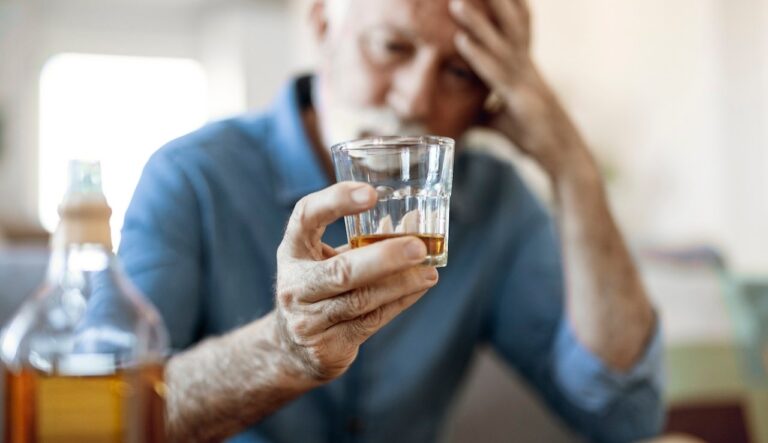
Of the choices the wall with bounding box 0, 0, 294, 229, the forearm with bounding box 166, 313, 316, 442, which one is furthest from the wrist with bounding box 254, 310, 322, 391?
the wall with bounding box 0, 0, 294, 229

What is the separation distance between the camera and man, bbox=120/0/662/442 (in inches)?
40.2

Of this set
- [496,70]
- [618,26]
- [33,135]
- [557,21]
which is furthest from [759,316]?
[33,135]

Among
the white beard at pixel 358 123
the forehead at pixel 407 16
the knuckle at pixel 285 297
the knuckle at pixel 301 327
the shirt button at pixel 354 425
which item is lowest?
the shirt button at pixel 354 425

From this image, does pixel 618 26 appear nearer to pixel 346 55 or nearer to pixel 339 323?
pixel 346 55

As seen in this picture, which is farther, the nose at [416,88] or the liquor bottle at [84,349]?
the nose at [416,88]

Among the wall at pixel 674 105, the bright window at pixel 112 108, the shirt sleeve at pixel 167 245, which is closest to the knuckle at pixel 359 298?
the shirt sleeve at pixel 167 245

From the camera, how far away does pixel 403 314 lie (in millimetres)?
1229

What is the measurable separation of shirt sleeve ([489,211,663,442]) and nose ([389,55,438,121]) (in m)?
0.40

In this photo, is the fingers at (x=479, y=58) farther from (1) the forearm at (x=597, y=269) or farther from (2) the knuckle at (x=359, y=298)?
(2) the knuckle at (x=359, y=298)

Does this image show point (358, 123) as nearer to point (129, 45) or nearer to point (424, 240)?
point (424, 240)

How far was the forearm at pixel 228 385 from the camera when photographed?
66cm

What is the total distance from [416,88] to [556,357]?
0.47 metres

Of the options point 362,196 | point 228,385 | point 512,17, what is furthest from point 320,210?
point 512,17

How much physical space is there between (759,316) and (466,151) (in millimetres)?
700
